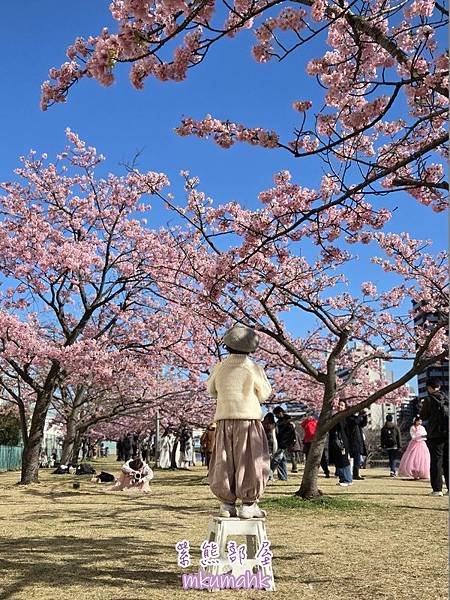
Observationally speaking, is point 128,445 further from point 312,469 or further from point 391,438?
point 312,469

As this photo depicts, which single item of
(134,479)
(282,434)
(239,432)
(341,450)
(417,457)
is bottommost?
(134,479)

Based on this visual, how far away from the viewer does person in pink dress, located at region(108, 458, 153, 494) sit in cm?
1070

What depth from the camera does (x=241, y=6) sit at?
3881mm

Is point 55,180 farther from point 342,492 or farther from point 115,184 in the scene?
point 342,492

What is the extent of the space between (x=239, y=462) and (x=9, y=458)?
21959 mm

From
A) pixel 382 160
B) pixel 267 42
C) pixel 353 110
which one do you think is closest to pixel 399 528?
pixel 382 160

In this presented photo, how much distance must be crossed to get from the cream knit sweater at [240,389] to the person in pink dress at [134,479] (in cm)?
675

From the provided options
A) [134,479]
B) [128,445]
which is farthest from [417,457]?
[128,445]

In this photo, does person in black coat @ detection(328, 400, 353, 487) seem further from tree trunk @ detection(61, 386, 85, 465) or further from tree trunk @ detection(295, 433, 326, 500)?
tree trunk @ detection(61, 386, 85, 465)

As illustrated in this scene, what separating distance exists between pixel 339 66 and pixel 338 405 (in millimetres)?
7405

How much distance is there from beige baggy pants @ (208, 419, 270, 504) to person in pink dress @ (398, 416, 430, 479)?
9.20 metres

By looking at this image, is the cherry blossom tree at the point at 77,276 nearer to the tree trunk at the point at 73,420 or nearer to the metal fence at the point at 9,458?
the tree trunk at the point at 73,420

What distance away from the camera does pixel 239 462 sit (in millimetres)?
4250

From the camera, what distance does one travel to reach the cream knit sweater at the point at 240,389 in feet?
14.3
